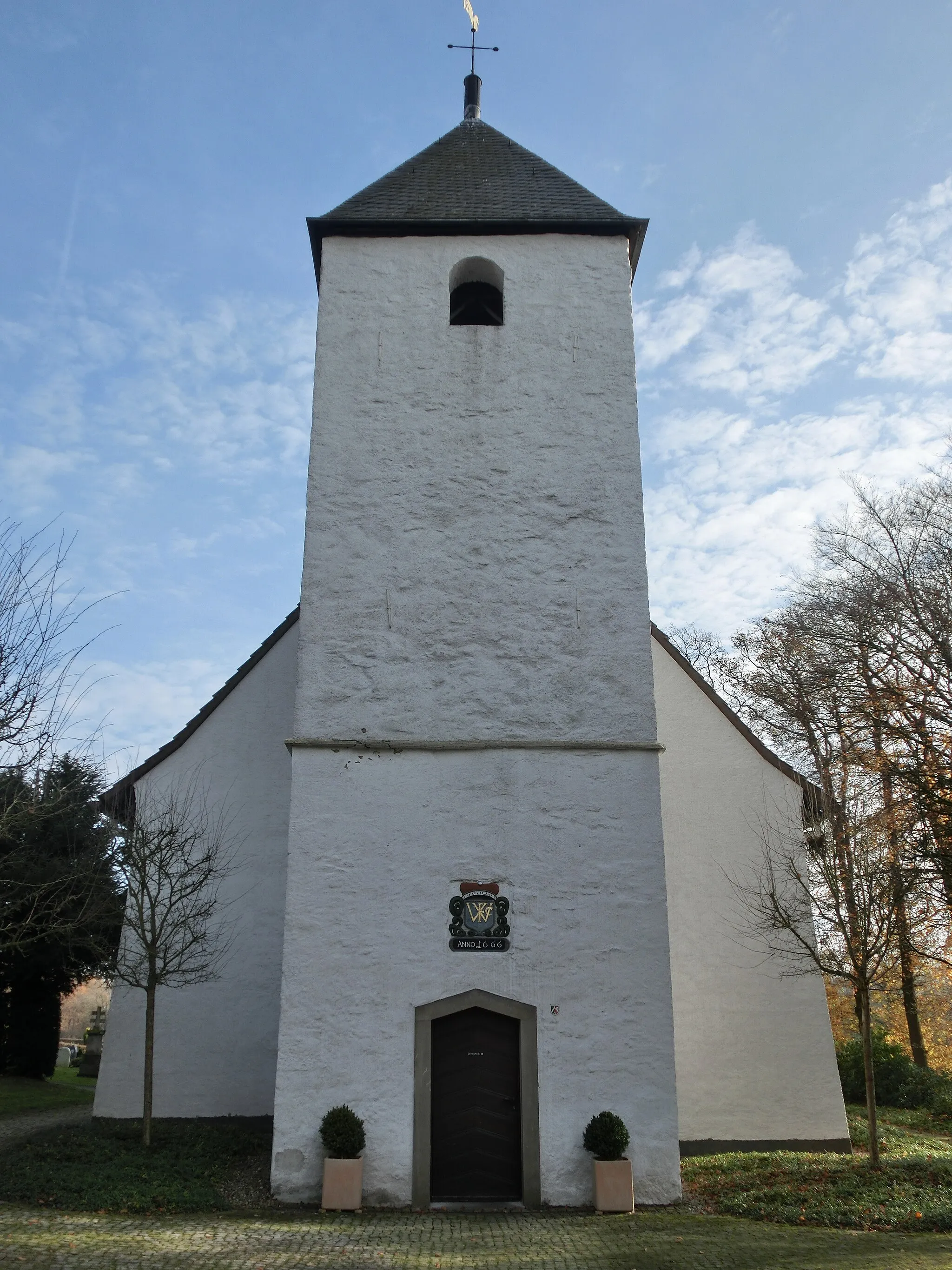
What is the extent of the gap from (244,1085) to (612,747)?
6544 millimetres

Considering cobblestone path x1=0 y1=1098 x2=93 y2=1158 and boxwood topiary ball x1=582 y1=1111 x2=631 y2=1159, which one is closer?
boxwood topiary ball x1=582 y1=1111 x2=631 y2=1159

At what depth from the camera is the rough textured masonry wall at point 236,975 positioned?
12484 millimetres

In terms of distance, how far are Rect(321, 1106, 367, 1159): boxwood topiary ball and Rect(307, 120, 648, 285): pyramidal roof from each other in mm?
10585

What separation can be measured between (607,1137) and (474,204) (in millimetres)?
11552

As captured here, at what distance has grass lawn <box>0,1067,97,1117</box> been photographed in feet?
53.2

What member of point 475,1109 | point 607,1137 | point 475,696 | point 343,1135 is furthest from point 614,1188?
point 475,696

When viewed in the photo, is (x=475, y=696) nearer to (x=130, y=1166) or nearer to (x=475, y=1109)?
(x=475, y=1109)

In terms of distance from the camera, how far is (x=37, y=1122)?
47.2ft

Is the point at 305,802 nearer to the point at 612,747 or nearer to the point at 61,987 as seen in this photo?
the point at 612,747

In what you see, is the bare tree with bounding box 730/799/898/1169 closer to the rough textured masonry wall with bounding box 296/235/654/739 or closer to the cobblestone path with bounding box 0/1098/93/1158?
the rough textured masonry wall with bounding box 296/235/654/739

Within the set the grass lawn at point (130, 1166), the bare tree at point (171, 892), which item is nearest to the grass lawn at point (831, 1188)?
the grass lawn at point (130, 1166)

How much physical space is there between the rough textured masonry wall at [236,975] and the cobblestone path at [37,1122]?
89 cm

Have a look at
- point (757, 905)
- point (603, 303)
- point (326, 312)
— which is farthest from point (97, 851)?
point (603, 303)

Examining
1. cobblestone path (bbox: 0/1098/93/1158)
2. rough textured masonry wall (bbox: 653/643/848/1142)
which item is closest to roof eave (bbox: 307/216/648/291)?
rough textured masonry wall (bbox: 653/643/848/1142)
